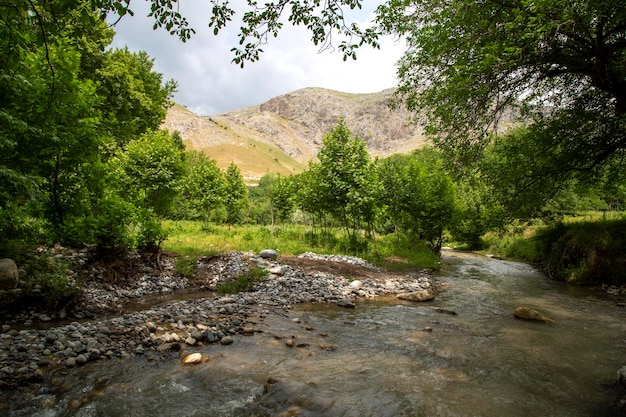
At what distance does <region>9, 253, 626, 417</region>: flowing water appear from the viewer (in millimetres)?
5012

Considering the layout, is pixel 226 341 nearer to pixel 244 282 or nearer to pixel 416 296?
pixel 244 282

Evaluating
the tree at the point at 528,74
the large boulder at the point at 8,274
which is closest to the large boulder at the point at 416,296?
the tree at the point at 528,74

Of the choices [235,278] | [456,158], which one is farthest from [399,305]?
[235,278]

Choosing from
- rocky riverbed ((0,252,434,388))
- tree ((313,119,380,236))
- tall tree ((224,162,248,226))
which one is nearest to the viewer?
rocky riverbed ((0,252,434,388))

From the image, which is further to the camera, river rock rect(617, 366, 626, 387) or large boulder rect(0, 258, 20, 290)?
large boulder rect(0, 258, 20, 290)

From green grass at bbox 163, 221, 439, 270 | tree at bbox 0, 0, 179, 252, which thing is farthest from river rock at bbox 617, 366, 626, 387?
green grass at bbox 163, 221, 439, 270

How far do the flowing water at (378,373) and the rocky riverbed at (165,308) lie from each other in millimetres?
538

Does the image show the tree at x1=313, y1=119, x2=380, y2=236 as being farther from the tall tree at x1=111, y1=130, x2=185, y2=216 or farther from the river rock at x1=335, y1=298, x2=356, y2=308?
the river rock at x1=335, y1=298, x2=356, y2=308

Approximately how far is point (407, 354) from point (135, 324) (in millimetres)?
6389

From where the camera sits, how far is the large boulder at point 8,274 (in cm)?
772

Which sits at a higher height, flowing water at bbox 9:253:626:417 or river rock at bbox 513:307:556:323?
flowing water at bbox 9:253:626:417

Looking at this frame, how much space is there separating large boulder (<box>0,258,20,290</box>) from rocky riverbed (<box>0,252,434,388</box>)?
2.33 feet

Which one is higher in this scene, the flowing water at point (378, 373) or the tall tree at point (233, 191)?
the tall tree at point (233, 191)

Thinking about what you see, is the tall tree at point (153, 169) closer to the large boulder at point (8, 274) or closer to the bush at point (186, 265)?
the bush at point (186, 265)
